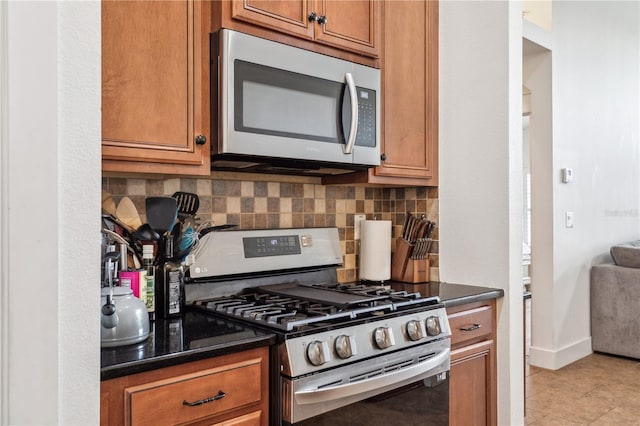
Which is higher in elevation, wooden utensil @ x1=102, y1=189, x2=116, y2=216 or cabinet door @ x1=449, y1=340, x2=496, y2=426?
wooden utensil @ x1=102, y1=189, x2=116, y2=216

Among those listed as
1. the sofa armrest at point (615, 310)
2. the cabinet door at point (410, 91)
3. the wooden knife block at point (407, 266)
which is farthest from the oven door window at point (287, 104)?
the sofa armrest at point (615, 310)

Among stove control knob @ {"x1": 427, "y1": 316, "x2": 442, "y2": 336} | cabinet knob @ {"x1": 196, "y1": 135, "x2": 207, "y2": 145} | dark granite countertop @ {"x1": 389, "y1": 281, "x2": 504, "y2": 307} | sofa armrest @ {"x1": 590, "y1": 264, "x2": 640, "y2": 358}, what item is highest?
cabinet knob @ {"x1": 196, "y1": 135, "x2": 207, "y2": 145}

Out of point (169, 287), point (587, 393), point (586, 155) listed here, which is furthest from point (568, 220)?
point (169, 287)

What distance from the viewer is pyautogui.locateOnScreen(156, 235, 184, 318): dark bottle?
177 centimetres

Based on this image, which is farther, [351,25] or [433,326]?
[351,25]

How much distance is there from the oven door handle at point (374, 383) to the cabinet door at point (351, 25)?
125 centimetres

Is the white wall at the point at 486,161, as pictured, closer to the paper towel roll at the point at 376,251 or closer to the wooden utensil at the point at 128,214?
the paper towel roll at the point at 376,251

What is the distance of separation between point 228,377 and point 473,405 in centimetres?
125

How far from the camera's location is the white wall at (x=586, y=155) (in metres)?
3.94

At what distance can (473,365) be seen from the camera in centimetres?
219

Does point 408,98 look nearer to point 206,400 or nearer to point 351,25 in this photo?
point 351,25

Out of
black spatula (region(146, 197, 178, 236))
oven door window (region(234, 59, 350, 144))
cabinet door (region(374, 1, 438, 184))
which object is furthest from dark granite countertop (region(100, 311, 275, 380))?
cabinet door (region(374, 1, 438, 184))

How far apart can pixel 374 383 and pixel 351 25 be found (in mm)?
1386

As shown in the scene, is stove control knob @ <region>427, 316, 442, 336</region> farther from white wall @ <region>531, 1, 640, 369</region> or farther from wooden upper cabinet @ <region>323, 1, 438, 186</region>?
white wall @ <region>531, 1, 640, 369</region>
